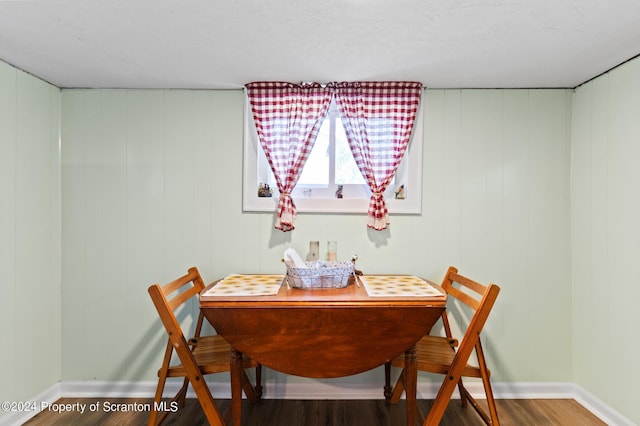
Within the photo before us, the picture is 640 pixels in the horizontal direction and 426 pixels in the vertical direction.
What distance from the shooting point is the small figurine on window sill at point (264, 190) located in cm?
244

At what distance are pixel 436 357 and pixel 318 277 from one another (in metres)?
0.73

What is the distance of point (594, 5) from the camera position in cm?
145

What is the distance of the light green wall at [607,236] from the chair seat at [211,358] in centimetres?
194

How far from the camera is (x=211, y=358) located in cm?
189

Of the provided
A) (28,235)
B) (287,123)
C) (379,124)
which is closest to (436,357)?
(379,124)

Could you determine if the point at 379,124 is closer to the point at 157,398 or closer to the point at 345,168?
the point at 345,168

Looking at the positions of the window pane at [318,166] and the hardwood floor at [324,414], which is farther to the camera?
the window pane at [318,166]

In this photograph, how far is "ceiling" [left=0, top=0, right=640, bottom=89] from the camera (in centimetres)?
149

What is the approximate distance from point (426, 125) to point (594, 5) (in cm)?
106

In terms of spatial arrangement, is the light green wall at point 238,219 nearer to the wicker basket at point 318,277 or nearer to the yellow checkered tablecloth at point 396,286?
the yellow checkered tablecloth at point 396,286

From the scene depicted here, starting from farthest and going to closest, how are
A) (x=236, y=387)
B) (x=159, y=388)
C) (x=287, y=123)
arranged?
(x=287, y=123)
(x=159, y=388)
(x=236, y=387)

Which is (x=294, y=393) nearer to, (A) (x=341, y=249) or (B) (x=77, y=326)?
(A) (x=341, y=249)

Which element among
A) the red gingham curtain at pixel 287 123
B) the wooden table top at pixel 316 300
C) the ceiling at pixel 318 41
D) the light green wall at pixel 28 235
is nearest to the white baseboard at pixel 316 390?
the light green wall at pixel 28 235

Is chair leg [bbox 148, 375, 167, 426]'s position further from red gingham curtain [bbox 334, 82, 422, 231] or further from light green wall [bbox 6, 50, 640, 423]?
red gingham curtain [bbox 334, 82, 422, 231]
